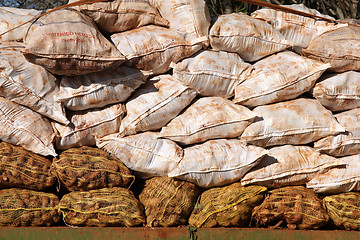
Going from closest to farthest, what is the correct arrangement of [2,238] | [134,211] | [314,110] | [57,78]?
[2,238] < [134,211] < [57,78] < [314,110]

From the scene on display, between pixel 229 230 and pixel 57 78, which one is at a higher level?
Answer: pixel 57 78

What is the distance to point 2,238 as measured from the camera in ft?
8.14

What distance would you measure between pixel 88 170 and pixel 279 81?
1589 millimetres

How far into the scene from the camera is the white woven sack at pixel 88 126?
2830mm

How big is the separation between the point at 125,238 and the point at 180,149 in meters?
0.75

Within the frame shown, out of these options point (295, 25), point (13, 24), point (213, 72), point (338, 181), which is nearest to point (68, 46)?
point (13, 24)

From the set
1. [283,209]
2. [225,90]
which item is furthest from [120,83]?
[283,209]

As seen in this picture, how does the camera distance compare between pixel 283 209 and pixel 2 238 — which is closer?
pixel 2 238

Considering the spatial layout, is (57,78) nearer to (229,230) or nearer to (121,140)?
(121,140)

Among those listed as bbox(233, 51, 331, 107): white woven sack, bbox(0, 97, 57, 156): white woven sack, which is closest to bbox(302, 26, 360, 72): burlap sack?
bbox(233, 51, 331, 107): white woven sack

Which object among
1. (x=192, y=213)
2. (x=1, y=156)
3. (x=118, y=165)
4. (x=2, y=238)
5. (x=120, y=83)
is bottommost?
(x=192, y=213)

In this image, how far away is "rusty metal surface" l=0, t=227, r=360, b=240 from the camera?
2.52 meters

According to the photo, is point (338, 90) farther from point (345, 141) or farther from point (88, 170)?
point (88, 170)

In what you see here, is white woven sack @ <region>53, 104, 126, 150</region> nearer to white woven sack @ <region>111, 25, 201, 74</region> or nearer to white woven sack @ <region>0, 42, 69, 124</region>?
white woven sack @ <region>0, 42, 69, 124</region>
